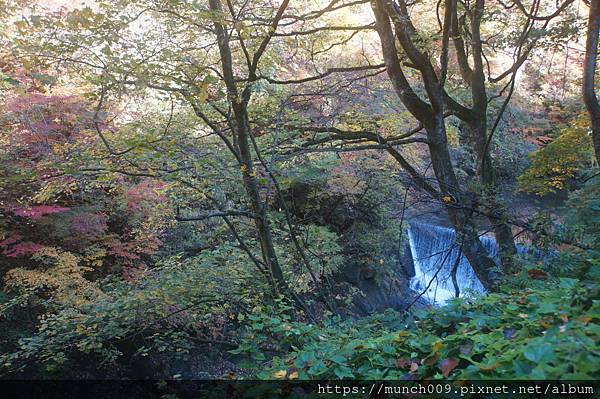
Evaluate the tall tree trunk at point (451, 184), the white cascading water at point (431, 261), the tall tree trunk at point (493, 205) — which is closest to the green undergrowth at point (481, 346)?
the tall tree trunk at point (493, 205)

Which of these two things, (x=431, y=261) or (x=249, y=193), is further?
(x=431, y=261)

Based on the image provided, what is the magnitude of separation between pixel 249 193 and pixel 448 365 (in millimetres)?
2974

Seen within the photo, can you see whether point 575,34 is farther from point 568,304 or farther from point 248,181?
point 568,304

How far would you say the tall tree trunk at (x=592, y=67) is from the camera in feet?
14.7

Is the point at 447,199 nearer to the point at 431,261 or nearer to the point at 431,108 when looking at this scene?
the point at 431,108

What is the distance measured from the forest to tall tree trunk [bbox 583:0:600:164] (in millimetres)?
22

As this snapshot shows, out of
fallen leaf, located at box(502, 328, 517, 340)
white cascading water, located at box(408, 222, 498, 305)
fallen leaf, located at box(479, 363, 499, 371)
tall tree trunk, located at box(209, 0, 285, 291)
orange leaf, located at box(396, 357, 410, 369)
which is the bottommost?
white cascading water, located at box(408, 222, 498, 305)

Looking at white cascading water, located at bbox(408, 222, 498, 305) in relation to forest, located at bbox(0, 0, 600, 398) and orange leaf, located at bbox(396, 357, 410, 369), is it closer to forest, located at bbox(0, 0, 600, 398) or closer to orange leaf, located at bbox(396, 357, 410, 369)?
forest, located at bbox(0, 0, 600, 398)

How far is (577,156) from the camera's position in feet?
24.2

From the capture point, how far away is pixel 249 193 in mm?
4199

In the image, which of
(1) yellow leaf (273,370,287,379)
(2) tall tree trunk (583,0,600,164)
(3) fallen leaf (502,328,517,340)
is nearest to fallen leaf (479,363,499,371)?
(3) fallen leaf (502,328,517,340)

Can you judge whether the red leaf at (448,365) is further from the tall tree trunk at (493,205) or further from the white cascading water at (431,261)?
the white cascading water at (431,261)

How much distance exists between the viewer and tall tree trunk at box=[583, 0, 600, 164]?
14.7 feet

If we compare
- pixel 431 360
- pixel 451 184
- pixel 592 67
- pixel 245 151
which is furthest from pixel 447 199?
pixel 431 360
